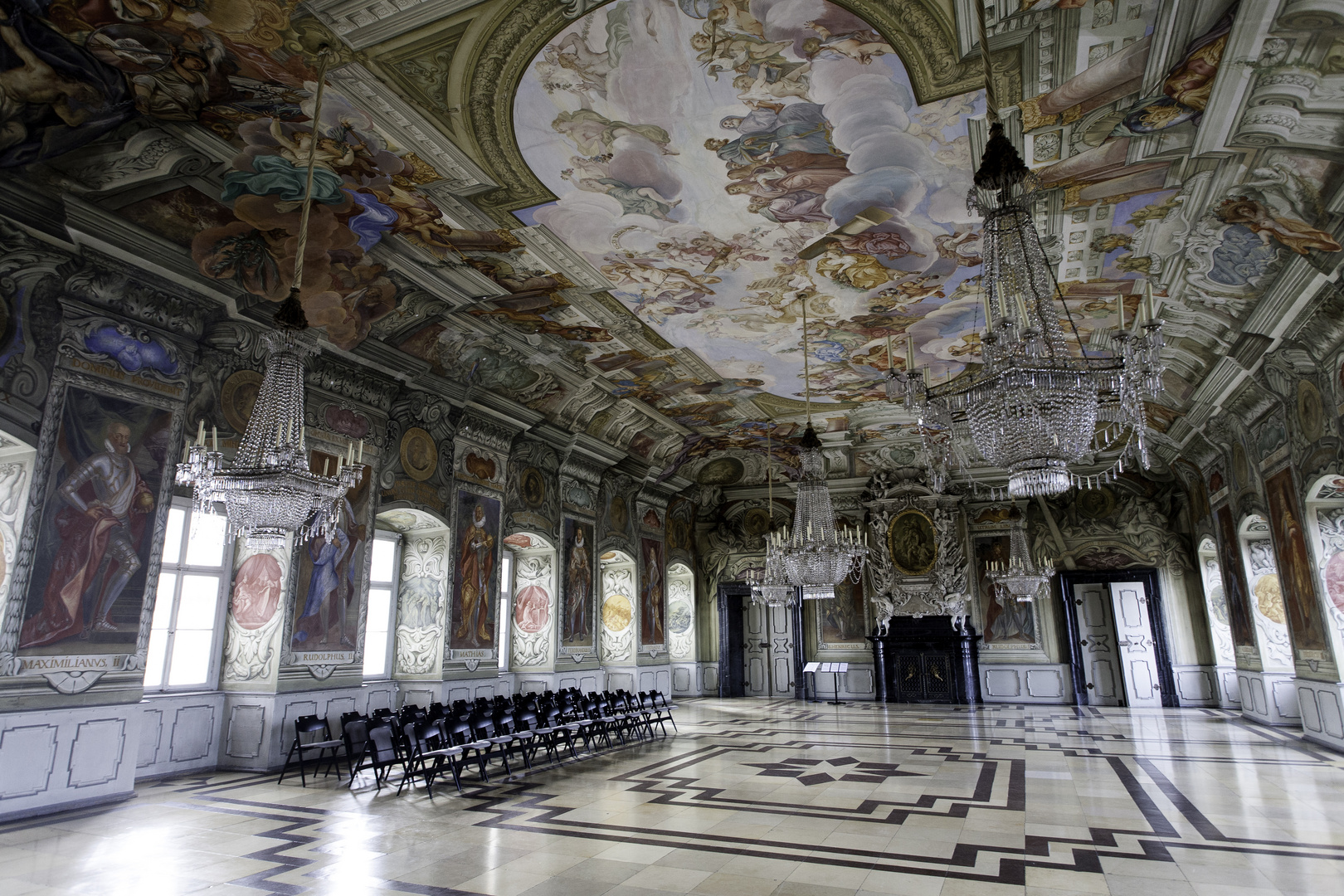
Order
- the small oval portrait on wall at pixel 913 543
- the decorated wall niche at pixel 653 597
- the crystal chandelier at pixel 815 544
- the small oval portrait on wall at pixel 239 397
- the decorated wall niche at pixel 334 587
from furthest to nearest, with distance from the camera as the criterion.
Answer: the small oval portrait on wall at pixel 913 543
the decorated wall niche at pixel 653 597
the crystal chandelier at pixel 815 544
the decorated wall niche at pixel 334 587
the small oval portrait on wall at pixel 239 397

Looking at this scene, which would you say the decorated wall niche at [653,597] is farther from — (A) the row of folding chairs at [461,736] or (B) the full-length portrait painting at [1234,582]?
(B) the full-length portrait painting at [1234,582]

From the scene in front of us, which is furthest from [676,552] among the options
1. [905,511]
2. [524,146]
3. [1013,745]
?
[524,146]

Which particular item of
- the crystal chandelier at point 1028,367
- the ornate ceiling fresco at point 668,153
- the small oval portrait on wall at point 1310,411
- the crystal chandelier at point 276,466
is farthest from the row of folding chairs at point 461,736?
the small oval portrait on wall at point 1310,411

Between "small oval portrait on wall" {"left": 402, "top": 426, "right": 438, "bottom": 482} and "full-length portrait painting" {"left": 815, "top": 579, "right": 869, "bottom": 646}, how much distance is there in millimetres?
12693

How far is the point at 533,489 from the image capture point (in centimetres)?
1488

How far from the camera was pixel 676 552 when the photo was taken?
21.7 meters

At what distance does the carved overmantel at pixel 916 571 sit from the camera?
64.8 ft

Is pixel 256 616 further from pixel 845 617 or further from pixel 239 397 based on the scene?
pixel 845 617

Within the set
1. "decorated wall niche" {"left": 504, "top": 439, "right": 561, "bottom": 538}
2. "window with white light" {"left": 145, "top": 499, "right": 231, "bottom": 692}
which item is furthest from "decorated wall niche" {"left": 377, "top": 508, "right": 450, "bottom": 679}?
"window with white light" {"left": 145, "top": 499, "right": 231, "bottom": 692}

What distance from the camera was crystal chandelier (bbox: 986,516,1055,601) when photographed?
55.4 feet

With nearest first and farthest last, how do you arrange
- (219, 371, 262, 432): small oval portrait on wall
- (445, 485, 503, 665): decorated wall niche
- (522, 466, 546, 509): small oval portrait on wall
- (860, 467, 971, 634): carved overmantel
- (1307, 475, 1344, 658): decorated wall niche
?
(219, 371, 262, 432): small oval portrait on wall < (1307, 475, 1344, 658): decorated wall niche < (445, 485, 503, 665): decorated wall niche < (522, 466, 546, 509): small oval portrait on wall < (860, 467, 971, 634): carved overmantel

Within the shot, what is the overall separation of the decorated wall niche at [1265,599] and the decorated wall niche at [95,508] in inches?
702

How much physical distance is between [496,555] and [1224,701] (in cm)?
1757

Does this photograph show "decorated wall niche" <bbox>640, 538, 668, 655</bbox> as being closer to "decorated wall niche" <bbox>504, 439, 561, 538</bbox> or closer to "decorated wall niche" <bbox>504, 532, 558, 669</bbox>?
"decorated wall niche" <bbox>504, 532, 558, 669</bbox>
